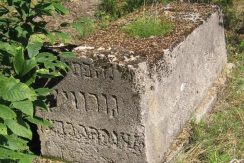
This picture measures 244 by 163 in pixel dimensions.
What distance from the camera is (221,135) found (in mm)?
3959

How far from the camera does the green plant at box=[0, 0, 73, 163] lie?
2311 millimetres

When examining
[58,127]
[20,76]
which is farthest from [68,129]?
[20,76]

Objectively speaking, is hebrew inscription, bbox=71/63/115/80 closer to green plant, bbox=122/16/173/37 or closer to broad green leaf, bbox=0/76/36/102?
green plant, bbox=122/16/173/37

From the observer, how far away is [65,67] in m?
3.44

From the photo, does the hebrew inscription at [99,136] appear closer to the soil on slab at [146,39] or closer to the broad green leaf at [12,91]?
the soil on slab at [146,39]

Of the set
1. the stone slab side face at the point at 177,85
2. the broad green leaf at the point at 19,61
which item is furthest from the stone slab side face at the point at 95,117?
the broad green leaf at the point at 19,61

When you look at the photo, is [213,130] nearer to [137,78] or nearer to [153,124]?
[153,124]

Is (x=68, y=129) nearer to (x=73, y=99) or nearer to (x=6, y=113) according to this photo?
(x=73, y=99)

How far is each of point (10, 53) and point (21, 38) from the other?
0.29 metres

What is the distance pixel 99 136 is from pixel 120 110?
36cm

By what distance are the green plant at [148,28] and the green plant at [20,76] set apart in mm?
884

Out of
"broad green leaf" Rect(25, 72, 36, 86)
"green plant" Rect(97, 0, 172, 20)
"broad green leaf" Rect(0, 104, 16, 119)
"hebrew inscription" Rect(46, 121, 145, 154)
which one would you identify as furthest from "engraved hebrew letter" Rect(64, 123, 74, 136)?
"green plant" Rect(97, 0, 172, 20)

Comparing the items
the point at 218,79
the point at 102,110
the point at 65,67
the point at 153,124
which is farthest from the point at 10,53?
the point at 218,79

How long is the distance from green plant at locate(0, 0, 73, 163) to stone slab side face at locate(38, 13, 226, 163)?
11.0 inches
